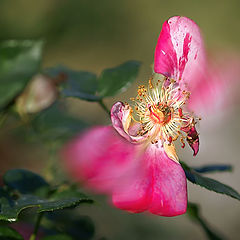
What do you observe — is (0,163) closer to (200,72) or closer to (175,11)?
Result: (200,72)

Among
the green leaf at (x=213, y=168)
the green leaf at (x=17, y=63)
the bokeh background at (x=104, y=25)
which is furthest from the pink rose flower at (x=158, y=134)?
the bokeh background at (x=104, y=25)

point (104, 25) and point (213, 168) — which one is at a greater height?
point (213, 168)

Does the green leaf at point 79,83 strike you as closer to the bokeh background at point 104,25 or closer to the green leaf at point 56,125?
the green leaf at point 56,125

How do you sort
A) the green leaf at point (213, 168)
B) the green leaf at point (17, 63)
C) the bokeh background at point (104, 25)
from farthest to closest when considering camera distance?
the bokeh background at point (104, 25) → the green leaf at point (17, 63) → the green leaf at point (213, 168)

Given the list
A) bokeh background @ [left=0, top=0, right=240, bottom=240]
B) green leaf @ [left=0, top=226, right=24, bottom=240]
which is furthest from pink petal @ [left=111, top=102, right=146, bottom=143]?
bokeh background @ [left=0, top=0, right=240, bottom=240]

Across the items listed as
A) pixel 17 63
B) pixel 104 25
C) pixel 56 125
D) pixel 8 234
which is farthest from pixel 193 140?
pixel 104 25

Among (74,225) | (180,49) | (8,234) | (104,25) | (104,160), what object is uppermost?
(180,49)

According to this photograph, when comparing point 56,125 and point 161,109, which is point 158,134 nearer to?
point 161,109
